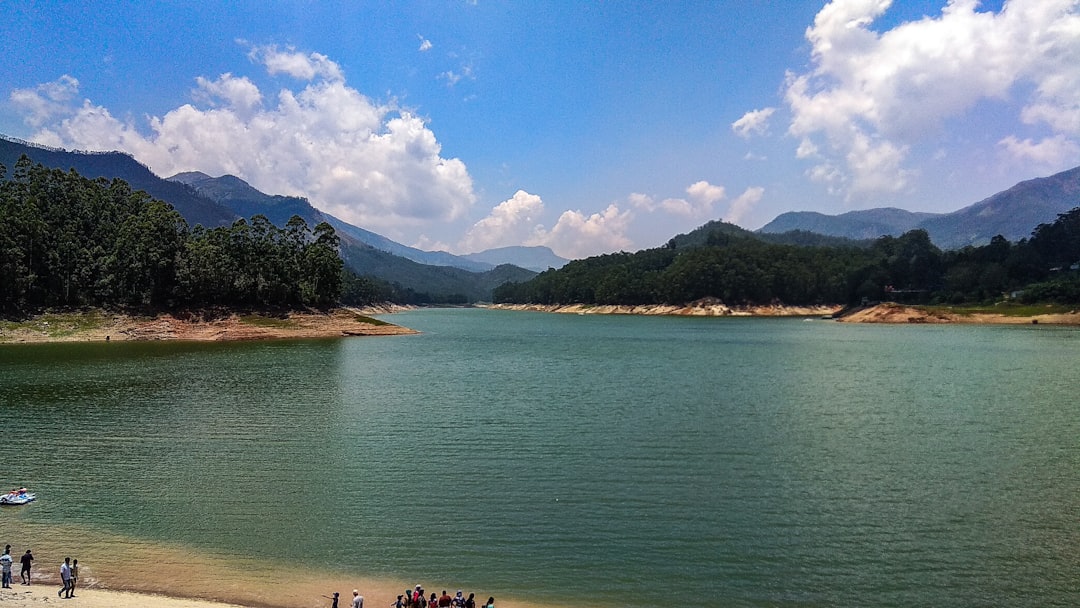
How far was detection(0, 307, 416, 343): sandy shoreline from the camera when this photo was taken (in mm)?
74062

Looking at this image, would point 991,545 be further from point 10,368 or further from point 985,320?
point 985,320

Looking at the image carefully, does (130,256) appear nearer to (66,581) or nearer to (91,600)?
(66,581)

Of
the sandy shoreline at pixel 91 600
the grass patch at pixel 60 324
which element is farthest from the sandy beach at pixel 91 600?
the grass patch at pixel 60 324

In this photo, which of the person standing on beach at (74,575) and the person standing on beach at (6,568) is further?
the person standing on beach at (6,568)

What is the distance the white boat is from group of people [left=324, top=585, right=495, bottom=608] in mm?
13755

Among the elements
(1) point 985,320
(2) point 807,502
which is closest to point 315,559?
(2) point 807,502

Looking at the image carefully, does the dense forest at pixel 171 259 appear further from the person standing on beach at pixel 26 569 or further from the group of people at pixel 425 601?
the group of people at pixel 425 601

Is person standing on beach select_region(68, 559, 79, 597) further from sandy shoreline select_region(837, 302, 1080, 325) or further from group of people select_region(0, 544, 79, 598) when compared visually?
sandy shoreline select_region(837, 302, 1080, 325)

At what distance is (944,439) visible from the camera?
2795cm

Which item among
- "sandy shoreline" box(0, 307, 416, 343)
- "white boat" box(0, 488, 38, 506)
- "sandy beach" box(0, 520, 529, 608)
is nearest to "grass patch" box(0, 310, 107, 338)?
"sandy shoreline" box(0, 307, 416, 343)

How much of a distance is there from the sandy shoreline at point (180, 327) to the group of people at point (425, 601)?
262 ft

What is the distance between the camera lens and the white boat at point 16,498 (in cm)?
1991

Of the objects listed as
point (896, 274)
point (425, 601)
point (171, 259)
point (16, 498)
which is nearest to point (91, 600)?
point (425, 601)

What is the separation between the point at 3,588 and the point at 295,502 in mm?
7536
